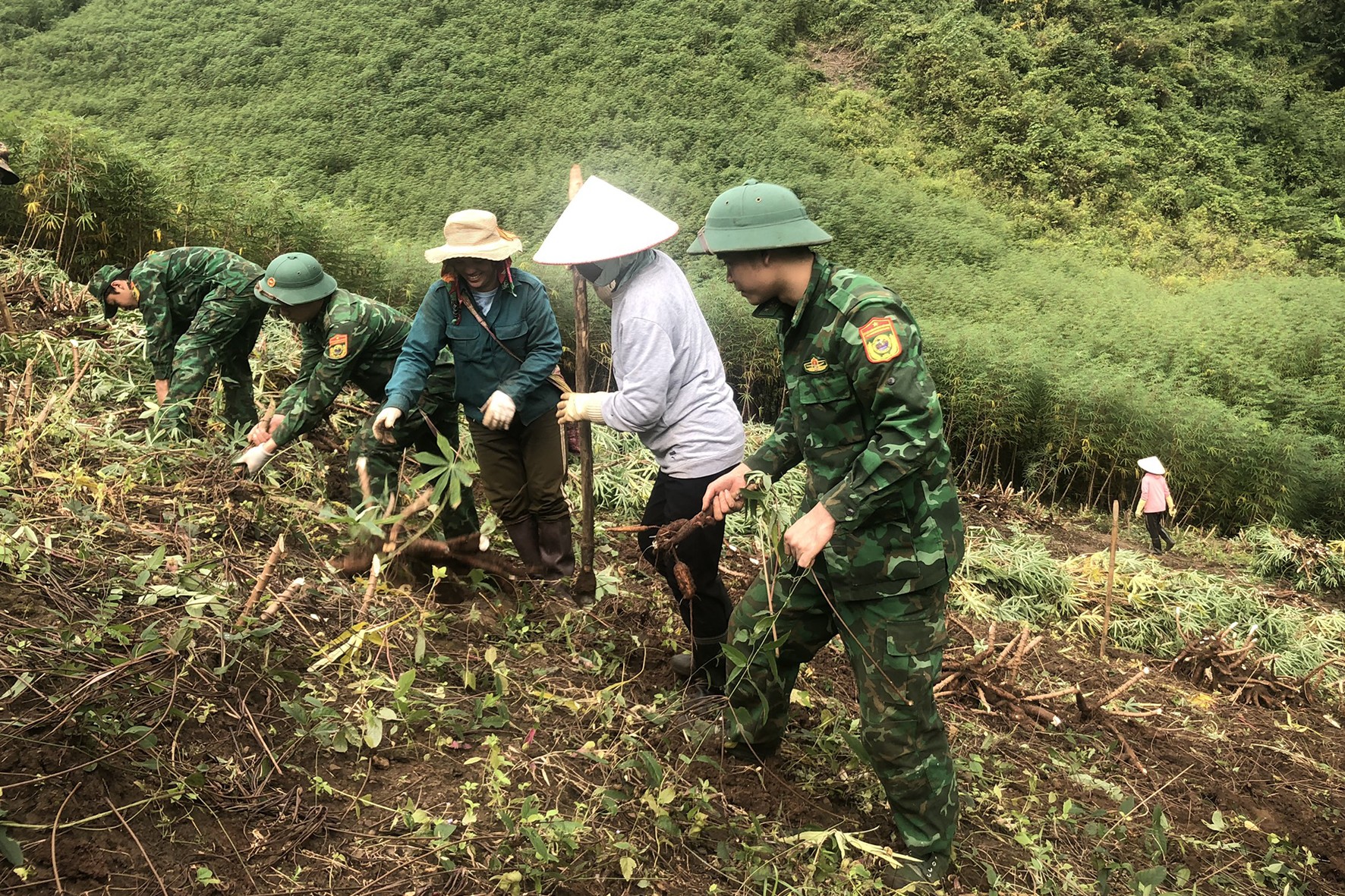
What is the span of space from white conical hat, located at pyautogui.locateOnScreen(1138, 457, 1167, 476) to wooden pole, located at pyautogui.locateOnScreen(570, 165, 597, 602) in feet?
19.2

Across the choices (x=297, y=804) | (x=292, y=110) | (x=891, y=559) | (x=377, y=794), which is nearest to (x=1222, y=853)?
(x=891, y=559)

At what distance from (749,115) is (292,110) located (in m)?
7.85

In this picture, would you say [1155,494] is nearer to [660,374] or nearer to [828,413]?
[660,374]

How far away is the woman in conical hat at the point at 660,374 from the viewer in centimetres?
302

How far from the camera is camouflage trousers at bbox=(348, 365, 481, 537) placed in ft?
13.2

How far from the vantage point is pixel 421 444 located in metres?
4.23

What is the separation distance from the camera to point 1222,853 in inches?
124

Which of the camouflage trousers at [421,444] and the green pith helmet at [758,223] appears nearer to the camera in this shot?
the green pith helmet at [758,223]

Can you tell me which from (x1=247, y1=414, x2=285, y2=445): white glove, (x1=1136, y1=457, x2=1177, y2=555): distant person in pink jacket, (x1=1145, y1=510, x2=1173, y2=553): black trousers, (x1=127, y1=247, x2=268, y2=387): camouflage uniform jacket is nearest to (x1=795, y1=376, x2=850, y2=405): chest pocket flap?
(x1=247, y1=414, x2=285, y2=445): white glove

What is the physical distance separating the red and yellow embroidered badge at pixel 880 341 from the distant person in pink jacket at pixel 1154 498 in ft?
21.5

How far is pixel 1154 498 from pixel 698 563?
20.3ft

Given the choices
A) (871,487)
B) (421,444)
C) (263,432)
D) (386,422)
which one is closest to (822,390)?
(871,487)

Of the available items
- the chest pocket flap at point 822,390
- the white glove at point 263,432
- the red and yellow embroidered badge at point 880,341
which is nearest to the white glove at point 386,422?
the white glove at point 263,432

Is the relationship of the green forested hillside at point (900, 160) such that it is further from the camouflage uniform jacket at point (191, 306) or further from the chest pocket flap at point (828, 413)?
the chest pocket flap at point (828, 413)
